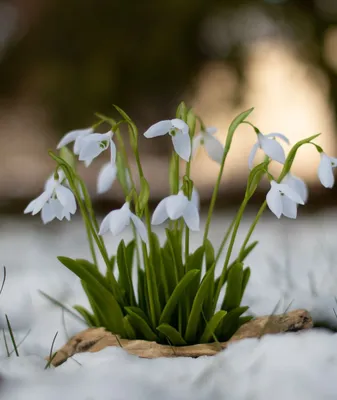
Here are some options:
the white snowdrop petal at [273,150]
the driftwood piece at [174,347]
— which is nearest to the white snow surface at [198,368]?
the driftwood piece at [174,347]

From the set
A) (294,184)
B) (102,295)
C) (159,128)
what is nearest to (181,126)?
(159,128)

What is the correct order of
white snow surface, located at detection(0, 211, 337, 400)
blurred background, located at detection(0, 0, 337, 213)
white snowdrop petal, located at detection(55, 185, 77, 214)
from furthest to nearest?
1. blurred background, located at detection(0, 0, 337, 213)
2. white snowdrop petal, located at detection(55, 185, 77, 214)
3. white snow surface, located at detection(0, 211, 337, 400)

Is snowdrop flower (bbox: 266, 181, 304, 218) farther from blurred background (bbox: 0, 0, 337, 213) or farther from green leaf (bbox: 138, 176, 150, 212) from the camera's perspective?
blurred background (bbox: 0, 0, 337, 213)

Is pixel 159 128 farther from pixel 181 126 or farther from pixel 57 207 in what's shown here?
pixel 57 207

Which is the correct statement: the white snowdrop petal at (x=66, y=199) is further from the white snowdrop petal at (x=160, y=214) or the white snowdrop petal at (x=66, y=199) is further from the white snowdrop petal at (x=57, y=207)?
the white snowdrop petal at (x=160, y=214)

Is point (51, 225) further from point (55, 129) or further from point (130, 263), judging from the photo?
point (130, 263)

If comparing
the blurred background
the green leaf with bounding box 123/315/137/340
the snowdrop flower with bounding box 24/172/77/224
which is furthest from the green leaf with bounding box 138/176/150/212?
the blurred background
